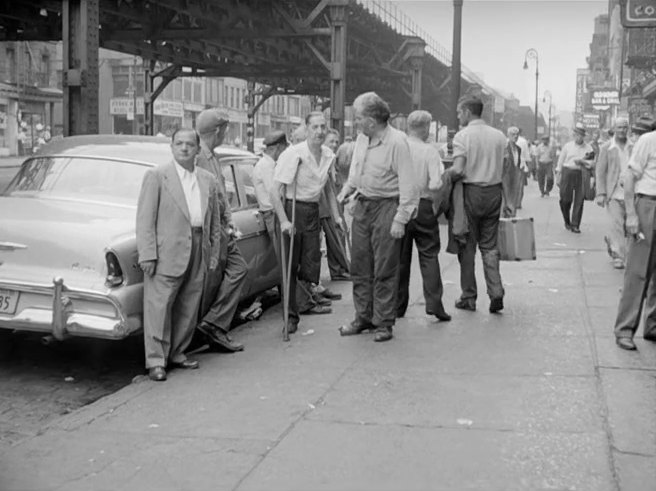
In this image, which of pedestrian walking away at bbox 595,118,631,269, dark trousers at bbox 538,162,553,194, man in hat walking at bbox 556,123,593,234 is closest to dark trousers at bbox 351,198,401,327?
pedestrian walking away at bbox 595,118,631,269

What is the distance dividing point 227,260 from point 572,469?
3.64 m

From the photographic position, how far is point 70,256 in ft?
21.1

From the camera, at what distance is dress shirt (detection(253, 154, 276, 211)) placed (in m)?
8.72

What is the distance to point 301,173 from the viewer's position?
834 cm

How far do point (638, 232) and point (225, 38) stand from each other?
20.2 metres

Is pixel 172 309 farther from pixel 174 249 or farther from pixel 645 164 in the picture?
pixel 645 164

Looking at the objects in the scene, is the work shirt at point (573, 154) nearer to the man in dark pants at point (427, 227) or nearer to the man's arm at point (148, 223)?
the man in dark pants at point (427, 227)

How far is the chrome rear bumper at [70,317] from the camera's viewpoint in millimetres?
6328

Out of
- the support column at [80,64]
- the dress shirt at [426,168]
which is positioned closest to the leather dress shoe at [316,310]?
the dress shirt at [426,168]

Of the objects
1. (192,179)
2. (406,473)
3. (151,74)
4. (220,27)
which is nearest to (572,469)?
(406,473)

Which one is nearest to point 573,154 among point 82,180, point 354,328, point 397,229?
point 354,328

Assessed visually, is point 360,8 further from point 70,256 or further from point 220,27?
point 70,256

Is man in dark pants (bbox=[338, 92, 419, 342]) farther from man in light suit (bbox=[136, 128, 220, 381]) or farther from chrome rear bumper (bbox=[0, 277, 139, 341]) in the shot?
chrome rear bumper (bbox=[0, 277, 139, 341])

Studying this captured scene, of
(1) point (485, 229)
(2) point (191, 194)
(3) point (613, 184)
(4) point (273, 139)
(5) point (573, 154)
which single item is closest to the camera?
(2) point (191, 194)
